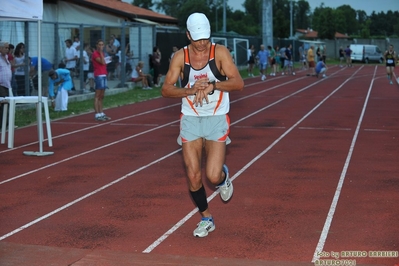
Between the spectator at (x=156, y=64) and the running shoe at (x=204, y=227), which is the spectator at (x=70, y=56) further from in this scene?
the running shoe at (x=204, y=227)

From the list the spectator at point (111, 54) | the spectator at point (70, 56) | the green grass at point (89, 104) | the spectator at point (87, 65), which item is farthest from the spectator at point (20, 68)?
the spectator at point (111, 54)

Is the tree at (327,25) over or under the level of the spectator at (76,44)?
over

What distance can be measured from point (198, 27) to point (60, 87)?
1307cm

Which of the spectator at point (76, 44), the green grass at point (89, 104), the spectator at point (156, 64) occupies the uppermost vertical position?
the spectator at point (76, 44)

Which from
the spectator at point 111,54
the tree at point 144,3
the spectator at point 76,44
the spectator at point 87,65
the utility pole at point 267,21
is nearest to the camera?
the spectator at point 76,44

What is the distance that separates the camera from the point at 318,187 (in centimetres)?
930

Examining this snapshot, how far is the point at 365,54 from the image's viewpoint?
65.5m

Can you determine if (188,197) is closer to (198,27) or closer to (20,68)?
(198,27)

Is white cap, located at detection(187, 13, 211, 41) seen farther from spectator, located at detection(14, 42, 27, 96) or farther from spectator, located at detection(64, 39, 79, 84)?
spectator, located at detection(64, 39, 79, 84)

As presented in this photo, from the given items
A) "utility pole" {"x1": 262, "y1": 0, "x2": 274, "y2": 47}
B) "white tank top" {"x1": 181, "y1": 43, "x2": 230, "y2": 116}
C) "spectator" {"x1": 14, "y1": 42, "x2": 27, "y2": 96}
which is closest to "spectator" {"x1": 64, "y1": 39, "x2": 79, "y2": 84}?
"spectator" {"x1": 14, "y1": 42, "x2": 27, "y2": 96}

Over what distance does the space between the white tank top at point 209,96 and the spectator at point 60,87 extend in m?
12.7

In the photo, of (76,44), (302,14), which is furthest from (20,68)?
(302,14)

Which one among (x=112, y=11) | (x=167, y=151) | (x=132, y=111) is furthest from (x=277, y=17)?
(x=167, y=151)

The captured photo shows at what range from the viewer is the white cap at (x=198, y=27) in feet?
21.6
